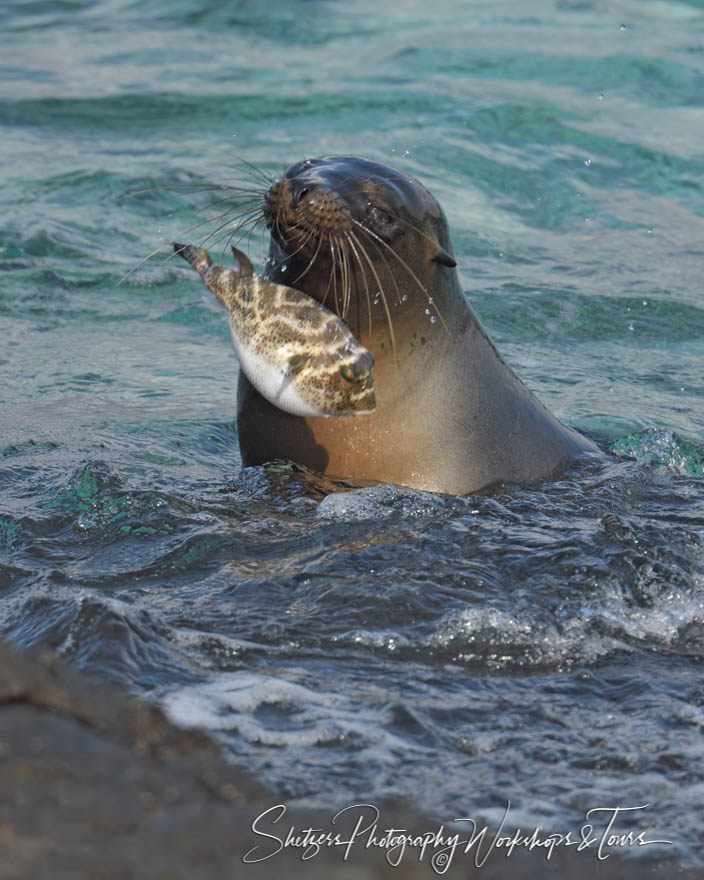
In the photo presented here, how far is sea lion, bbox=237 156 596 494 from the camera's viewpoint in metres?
3.92

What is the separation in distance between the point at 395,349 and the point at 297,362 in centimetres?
68

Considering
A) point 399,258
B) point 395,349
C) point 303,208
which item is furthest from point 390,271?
point 303,208

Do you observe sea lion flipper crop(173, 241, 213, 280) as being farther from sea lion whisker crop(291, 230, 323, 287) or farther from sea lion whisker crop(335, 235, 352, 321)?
sea lion whisker crop(335, 235, 352, 321)

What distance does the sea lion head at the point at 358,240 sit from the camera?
384 cm

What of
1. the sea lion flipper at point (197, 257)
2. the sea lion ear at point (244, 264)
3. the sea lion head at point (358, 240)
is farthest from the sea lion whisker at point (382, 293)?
the sea lion flipper at point (197, 257)

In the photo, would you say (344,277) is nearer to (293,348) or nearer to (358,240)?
(358,240)

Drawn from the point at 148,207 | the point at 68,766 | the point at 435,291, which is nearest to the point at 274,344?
the point at 435,291

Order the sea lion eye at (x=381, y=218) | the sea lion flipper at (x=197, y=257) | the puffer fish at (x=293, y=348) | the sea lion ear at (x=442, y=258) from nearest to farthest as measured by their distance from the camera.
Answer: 1. the puffer fish at (x=293, y=348)
2. the sea lion flipper at (x=197, y=257)
3. the sea lion eye at (x=381, y=218)
4. the sea lion ear at (x=442, y=258)

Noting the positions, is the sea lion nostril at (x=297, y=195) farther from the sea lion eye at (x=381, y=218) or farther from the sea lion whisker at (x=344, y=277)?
the sea lion eye at (x=381, y=218)

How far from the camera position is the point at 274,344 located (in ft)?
12.1

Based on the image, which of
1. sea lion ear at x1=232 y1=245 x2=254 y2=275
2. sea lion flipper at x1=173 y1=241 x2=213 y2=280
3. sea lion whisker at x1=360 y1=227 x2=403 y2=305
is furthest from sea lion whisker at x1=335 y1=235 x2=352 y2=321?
sea lion flipper at x1=173 y1=241 x2=213 y2=280

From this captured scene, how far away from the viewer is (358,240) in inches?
152

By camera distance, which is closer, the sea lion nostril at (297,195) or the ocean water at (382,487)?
the ocean water at (382,487)

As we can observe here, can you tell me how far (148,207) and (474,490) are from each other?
4980mm
